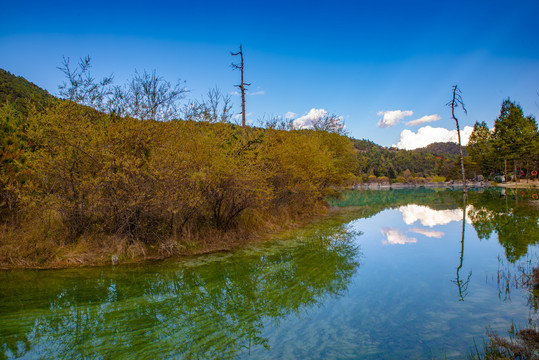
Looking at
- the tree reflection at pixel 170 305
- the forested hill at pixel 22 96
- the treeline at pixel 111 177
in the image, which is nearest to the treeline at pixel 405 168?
the forested hill at pixel 22 96

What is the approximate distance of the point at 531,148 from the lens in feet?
152

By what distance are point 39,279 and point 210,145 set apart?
6.18m

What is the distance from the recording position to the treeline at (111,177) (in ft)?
29.6

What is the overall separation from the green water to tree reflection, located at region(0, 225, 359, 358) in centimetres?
3

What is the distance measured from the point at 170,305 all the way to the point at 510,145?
59097 mm

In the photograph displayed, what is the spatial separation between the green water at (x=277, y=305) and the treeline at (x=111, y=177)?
1.59m

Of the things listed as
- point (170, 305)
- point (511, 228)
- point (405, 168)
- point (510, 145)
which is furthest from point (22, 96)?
point (405, 168)

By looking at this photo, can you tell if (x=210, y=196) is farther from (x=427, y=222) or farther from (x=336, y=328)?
(x=427, y=222)

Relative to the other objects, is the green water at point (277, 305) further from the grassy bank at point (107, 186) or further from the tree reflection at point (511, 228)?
the grassy bank at point (107, 186)

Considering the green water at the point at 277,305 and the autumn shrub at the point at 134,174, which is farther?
the autumn shrub at the point at 134,174

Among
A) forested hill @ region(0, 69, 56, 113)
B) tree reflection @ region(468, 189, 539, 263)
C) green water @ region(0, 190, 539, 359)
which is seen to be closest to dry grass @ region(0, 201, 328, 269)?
green water @ region(0, 190, 539, 359)

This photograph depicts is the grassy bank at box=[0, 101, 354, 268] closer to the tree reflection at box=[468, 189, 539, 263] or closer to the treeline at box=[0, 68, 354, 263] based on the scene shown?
the treeline at box=[0, 68, 354, 263]

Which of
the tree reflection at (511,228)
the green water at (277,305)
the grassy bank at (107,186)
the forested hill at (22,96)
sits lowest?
the green water at (277,305)

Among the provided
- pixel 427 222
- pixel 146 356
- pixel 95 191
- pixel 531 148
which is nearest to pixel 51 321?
pixel 146 356
